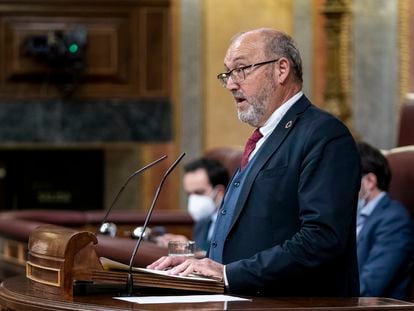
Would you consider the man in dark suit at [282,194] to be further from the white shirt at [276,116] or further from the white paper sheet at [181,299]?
the white paper sheet at [181,299]

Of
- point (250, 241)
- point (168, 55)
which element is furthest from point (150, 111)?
point (250, 241)

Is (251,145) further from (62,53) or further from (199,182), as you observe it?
(62,53)

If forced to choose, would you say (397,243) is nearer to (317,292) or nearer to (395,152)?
(395,152)

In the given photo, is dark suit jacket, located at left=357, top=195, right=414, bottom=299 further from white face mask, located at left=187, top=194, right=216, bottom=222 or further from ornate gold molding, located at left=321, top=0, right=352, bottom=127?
ornate gold molding, located at left=321, top=0, right=352, bottom=127

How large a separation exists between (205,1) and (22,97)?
1651 millimetres

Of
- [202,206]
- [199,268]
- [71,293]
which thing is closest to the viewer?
[71,293]

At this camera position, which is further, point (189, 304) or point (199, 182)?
point (199, 182)

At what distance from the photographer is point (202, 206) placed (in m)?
6.20

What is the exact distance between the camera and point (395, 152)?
4.90 metres

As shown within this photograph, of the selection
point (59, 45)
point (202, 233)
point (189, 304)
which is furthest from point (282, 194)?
point (59, 45)

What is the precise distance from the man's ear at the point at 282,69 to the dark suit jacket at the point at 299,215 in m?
0.08

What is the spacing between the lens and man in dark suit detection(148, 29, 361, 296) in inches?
117

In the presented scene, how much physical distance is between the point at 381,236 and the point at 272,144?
1.39 meters

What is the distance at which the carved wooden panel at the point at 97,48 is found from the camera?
9.57m
